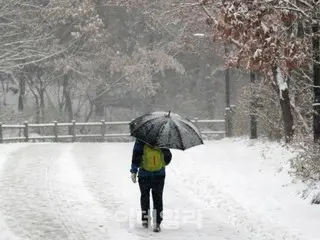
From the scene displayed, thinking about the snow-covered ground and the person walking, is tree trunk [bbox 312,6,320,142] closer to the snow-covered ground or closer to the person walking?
the snow-covered ground

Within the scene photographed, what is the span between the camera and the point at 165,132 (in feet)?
29.8

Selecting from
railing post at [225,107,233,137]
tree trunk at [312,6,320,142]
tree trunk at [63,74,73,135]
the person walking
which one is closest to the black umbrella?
the person walking

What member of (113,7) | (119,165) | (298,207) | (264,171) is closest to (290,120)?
(264,171)

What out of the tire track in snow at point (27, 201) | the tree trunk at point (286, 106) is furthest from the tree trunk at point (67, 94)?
the tree trunk at point (286, 106)

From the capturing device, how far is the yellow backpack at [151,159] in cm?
928

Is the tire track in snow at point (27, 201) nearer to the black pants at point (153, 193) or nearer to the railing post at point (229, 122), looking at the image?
the black pants at point (153, 193)

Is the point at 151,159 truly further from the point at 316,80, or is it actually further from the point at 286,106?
the point at 286,106

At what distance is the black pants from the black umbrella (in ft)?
2.44

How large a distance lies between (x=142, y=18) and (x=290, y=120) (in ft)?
99.1

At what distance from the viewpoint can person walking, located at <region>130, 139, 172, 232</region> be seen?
927 cm

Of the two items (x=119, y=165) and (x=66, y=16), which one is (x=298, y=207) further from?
(x=66, y=16)

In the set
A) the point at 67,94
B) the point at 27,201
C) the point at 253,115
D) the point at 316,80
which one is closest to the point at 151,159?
the point at 27,201

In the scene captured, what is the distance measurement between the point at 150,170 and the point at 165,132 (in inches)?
27.9

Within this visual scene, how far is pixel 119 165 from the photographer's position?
686 inches
